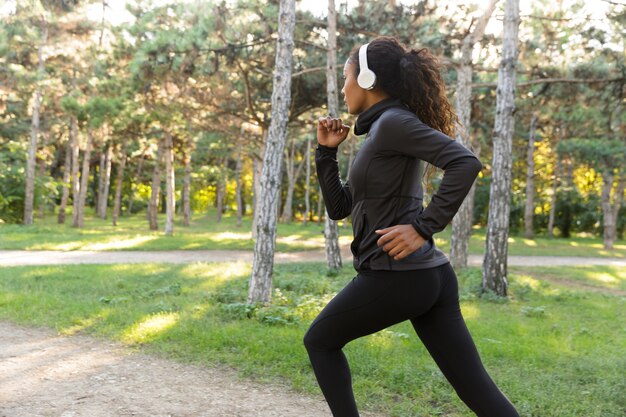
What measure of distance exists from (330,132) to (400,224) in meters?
0.72

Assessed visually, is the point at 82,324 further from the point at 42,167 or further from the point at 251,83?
the point at 42,167

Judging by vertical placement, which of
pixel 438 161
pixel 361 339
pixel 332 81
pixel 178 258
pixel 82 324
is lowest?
pixel 178 258

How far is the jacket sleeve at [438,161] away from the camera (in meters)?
2.19

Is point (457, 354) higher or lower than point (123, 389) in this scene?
higher

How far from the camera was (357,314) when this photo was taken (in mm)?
2395

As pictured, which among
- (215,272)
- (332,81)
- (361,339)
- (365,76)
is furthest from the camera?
(332,81)

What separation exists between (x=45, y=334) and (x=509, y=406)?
5354mm

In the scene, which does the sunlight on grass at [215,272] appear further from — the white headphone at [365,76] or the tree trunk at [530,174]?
the tree trunk at [530,174]

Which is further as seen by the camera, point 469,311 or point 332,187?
point 469,311

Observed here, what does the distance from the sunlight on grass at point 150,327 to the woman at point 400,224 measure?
12.6 feet

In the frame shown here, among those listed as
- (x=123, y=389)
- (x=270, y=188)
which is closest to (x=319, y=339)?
(x=123, y=389)

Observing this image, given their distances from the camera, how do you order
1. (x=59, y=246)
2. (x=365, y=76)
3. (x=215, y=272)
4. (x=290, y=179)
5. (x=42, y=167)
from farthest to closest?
(x=42, y=167)
(x=290, y=179)
(x=59, y=246)
(x=215, y=272)
(x=365, y=76)

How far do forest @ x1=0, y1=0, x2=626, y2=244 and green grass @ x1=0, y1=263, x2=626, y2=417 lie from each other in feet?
12.0

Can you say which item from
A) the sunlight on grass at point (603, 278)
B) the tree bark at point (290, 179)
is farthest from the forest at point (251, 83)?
the tree bark at point (290, 179)
